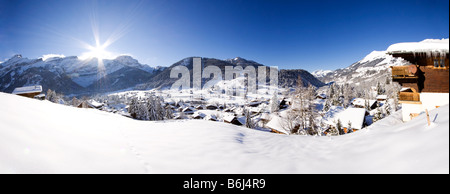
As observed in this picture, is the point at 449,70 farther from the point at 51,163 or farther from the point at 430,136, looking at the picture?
the point at 51,163

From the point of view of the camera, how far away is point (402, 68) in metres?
4.05

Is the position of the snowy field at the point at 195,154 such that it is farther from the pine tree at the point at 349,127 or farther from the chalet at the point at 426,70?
the pine tree at the point at 349,127

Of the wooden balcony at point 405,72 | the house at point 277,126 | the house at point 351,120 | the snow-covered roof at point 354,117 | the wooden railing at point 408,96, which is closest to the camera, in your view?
the wooden balcony at point 405,72

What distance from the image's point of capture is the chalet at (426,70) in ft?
10.6

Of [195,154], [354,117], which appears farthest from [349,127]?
[195,154]

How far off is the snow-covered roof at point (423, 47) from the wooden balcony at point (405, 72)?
1.30 ft

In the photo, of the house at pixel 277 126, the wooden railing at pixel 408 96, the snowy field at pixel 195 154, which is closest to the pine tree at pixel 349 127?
the house at pixel 277 126

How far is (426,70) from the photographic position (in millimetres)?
3615

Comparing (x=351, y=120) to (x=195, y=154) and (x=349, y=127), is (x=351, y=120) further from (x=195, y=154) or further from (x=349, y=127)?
(x=195, y=154)

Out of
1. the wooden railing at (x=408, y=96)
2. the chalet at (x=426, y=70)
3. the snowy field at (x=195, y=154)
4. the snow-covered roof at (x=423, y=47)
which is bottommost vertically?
the snowy field at (x=195, y=154)

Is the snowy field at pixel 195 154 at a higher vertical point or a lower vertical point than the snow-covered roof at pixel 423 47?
lower
